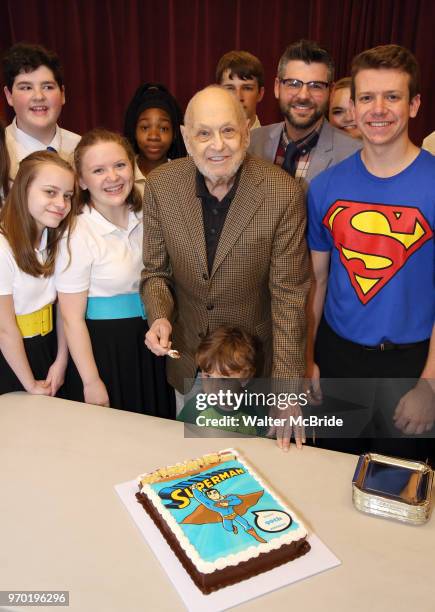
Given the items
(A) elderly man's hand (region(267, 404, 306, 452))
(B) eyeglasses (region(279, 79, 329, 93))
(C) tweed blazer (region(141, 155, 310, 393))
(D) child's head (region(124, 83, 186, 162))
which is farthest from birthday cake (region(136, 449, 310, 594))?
(D) child's head (region(124, 83, 186, 162))

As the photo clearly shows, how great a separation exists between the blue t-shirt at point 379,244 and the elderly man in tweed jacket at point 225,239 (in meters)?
0.11

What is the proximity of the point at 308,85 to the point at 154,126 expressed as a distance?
0.82 meters

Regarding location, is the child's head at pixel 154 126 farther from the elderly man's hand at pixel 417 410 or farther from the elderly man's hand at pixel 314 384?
the elderly man's hand at pixel 417 410

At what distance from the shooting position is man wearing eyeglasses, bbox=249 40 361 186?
214 cm

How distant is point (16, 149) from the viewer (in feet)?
8.01

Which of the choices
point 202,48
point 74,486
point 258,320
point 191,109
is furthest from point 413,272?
point 202,48

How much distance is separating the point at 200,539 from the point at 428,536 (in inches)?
18.8

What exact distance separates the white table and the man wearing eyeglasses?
47.0 inches

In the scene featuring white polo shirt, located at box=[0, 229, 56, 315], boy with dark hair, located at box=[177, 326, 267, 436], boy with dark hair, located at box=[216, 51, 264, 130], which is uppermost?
boy with dark hair, located at box=[216, 51, 264, 130]

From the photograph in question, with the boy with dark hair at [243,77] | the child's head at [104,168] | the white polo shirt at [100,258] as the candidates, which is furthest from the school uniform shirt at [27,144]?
the boy with dark hair at [243,77]

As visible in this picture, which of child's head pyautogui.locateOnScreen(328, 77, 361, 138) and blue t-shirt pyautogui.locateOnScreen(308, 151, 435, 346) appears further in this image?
child's head pyautogui.locateOnScreen(328, 77, 361, 138)

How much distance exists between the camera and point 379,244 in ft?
5.50

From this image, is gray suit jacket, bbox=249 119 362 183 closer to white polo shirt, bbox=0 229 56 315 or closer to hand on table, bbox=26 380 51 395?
white polo shirt, bbox=0 229 56 315

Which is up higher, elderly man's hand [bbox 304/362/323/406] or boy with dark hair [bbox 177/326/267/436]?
boy with dark hair [bbox 177/326/267/436]
